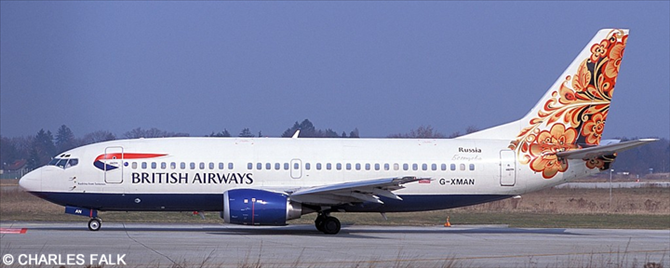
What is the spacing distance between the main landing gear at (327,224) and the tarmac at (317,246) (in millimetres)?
354

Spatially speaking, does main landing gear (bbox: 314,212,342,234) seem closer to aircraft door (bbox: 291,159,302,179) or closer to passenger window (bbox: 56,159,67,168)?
aircraft door (bbox: 291,159,302,179)

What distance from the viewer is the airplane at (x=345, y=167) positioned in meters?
28.6

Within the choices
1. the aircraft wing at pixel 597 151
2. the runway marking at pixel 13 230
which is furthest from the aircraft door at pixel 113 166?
the aircraft wing at pixel 597 151

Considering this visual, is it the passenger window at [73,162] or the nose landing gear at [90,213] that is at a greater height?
the passenger window at [73,162]

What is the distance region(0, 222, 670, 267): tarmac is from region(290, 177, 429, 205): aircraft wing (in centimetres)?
112

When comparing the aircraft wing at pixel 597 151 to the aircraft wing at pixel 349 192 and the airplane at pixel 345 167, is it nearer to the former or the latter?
the airplane at pixel 345 167

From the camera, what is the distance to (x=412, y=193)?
3003 centimetres

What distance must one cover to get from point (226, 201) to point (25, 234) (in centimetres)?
584

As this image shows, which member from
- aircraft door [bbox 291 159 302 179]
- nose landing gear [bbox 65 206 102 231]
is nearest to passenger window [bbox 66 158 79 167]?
nose landing gear [bbox 65 206 102 231]

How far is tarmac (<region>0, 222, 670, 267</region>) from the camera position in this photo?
19.9m

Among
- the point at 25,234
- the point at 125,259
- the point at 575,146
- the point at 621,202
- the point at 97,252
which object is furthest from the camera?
the point at 621,202

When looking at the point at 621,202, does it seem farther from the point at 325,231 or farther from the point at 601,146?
the point at 325,231

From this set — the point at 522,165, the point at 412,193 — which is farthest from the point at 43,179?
the point at 522,165

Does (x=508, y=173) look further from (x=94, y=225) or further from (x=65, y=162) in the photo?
(x=65, y=162)
